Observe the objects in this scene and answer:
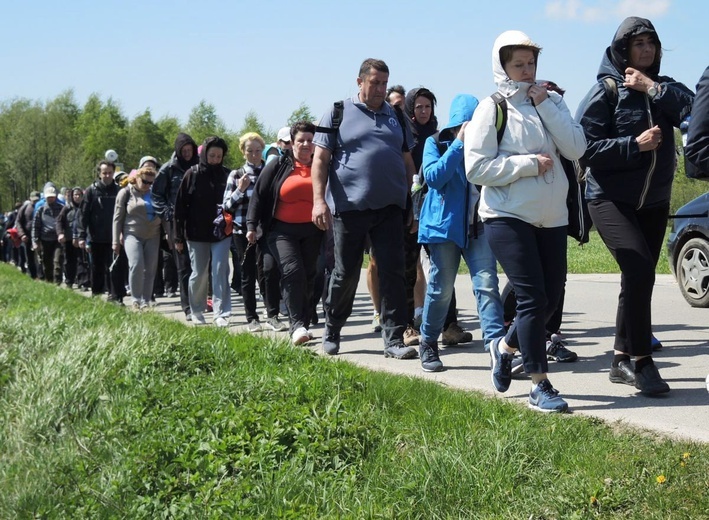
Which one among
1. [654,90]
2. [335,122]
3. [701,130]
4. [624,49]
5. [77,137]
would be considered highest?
[624,49]

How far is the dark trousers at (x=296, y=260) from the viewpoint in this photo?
31.1 feet

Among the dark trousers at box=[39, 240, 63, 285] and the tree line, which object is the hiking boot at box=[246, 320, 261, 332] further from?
the tree line

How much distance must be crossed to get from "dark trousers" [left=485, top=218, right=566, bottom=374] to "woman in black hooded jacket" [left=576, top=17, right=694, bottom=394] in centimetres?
51

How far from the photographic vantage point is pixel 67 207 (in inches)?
779

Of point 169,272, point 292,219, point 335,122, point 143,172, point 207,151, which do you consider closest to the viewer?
point 335,122

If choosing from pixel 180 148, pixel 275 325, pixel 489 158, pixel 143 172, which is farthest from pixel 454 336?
pixel 143 172

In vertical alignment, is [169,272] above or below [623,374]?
below

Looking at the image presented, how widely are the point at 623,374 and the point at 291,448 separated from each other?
235 centimetres

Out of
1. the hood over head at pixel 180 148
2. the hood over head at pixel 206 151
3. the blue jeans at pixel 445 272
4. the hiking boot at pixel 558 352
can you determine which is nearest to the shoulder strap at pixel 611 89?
the blue jeans at pixel 445 272

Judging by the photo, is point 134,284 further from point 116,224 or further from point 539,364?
point 539,364

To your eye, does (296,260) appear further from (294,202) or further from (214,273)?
(214,273)

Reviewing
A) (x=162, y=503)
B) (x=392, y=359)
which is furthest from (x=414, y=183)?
(x=162, y=503)

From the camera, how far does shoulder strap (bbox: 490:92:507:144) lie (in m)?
5.89

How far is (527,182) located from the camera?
19.3ft
